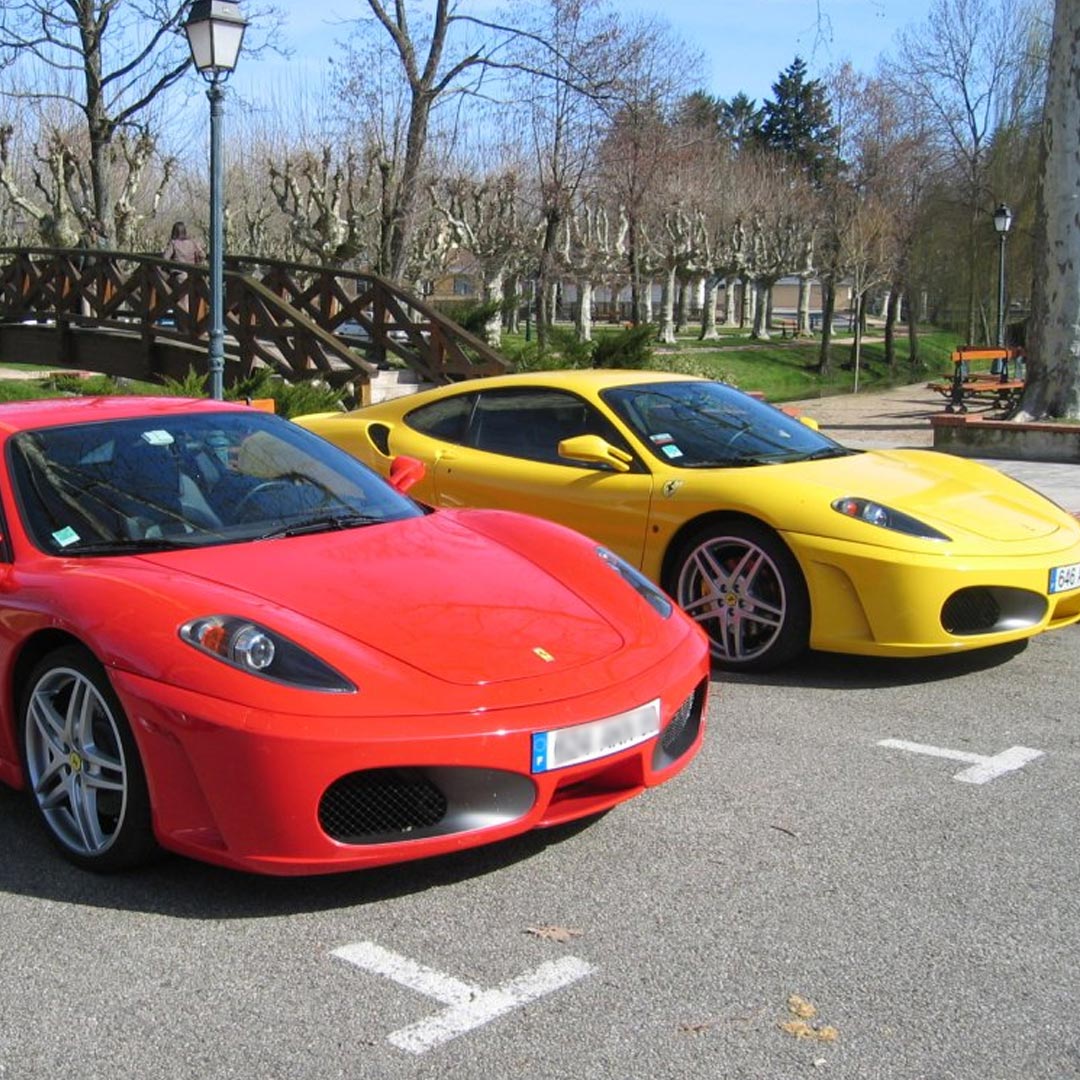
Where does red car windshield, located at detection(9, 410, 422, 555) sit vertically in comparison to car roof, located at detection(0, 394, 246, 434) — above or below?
below

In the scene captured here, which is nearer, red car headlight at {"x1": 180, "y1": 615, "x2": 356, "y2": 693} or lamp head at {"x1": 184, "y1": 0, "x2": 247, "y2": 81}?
red car headlight at {"x1": 180, "y1": 615, "x2": 356, "y2": 693}

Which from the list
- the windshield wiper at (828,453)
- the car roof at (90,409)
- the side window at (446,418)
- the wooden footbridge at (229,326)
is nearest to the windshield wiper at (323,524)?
the car roof at (90,409)

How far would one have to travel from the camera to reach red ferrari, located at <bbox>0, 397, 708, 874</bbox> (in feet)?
11.1

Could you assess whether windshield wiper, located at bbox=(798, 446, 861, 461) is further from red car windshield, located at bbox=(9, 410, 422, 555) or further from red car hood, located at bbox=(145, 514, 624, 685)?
red car hood, located at bbox=(145, 514, 624, 685)

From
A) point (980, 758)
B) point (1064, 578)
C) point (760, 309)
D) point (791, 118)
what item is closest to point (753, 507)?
point (1064, 578)

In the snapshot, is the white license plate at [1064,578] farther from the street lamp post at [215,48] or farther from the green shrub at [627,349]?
the green shrub at [627,349]

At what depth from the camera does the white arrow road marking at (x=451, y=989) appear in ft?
9.57

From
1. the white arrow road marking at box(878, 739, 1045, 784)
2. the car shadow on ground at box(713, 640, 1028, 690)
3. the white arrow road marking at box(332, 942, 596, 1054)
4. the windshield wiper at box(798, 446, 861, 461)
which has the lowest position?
the car shadow on ground at box(713, 640, 1028, 690)

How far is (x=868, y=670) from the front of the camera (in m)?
6.25

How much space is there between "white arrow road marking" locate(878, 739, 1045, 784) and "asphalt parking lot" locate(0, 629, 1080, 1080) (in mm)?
43

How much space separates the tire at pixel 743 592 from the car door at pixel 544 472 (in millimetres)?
313

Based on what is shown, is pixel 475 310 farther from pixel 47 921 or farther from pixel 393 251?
pixel 47 921

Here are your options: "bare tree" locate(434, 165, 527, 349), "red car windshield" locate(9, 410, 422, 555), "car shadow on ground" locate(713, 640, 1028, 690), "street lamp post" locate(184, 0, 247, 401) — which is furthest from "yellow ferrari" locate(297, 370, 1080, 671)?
"bare tree" locate(434, 165, 527, 349)

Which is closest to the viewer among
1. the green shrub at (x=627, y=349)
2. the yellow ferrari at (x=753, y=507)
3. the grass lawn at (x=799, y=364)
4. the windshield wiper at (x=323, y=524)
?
the windshield wiper at (x=323, y=524)
